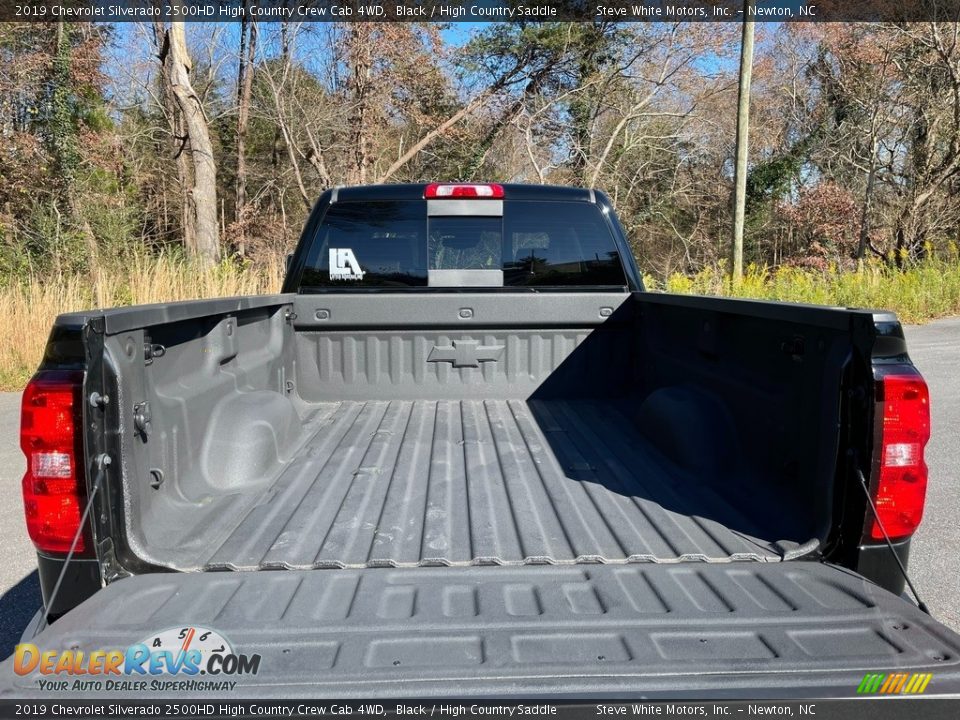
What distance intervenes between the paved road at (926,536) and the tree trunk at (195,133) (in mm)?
10071

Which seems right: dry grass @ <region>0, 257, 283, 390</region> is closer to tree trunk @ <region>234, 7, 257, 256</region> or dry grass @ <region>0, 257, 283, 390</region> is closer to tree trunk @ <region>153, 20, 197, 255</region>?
tree trunk @ <region>153, 20, 197, 255</region>

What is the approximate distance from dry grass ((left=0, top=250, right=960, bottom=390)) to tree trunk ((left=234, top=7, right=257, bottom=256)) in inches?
359

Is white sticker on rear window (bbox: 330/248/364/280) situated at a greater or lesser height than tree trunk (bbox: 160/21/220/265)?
lesser

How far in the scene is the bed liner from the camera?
201 centimetres

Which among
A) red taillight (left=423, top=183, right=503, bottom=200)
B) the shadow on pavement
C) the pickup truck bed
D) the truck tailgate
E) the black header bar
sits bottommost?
the shadow on pavement

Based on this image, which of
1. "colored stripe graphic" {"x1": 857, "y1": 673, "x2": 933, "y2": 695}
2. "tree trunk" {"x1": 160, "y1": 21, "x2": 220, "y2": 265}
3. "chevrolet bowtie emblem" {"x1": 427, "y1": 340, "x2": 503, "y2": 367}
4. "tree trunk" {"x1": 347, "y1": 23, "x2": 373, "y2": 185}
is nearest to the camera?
"colored stripe graphic" {"x1": 857, "y1": 673, "x2": 933, "y2": 695}

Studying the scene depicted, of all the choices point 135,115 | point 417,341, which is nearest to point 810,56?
point 135,115

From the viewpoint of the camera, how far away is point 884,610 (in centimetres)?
162

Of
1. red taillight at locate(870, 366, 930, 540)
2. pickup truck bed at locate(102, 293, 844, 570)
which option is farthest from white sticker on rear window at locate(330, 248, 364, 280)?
red taillight at locate(870, 366, 930, 540)

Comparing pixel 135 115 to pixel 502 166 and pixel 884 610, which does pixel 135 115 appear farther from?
pixel 884 610

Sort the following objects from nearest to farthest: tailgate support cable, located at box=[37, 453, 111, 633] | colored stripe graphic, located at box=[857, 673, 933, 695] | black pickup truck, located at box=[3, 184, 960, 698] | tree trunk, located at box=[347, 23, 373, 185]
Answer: colored stripe graphic, located at box=[857, 673, 933, 695] → black pickup truck, located at box=[3, 184, 960, 698] → tailgate support cable, located at box=[37, 453, 111, 633] → tree trunk, located at box=[347, 23, 373, 185]

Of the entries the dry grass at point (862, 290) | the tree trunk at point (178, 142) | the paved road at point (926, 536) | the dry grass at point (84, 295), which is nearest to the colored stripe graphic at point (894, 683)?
the paved road at point (926, 536)

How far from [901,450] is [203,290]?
1047 cm

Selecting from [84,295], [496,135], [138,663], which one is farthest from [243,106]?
[138,663]
